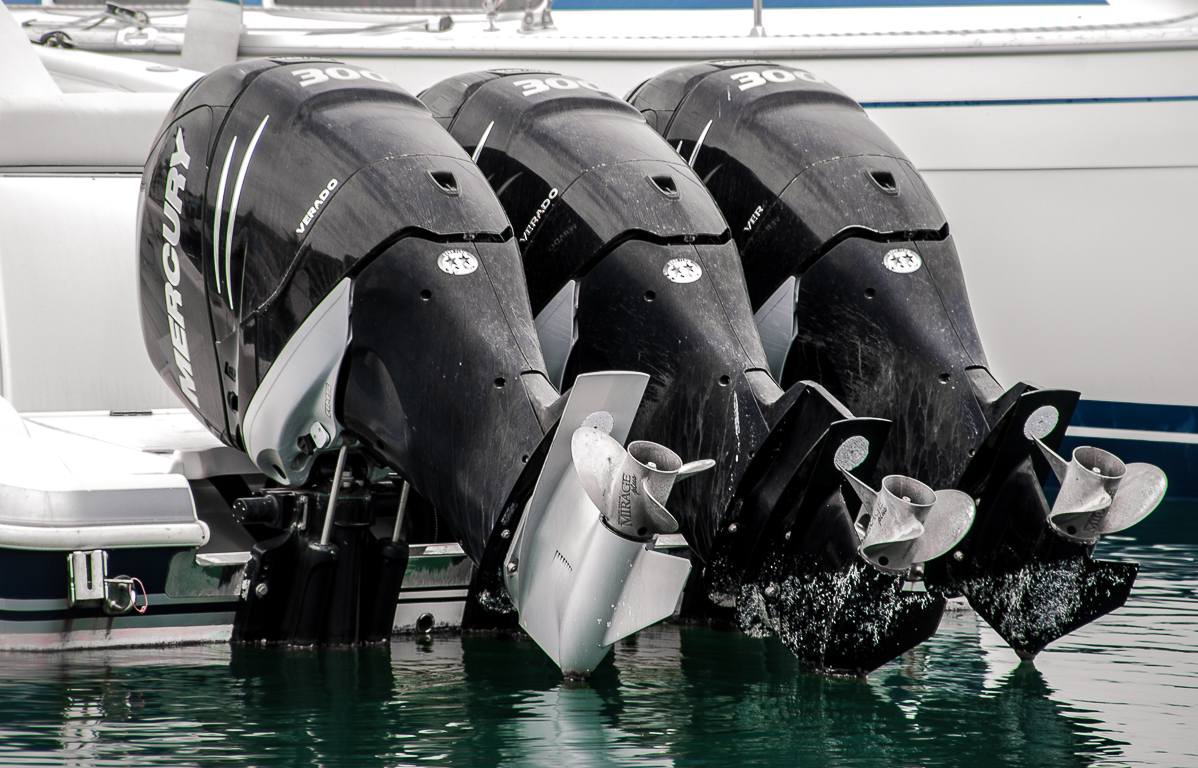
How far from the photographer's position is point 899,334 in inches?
159

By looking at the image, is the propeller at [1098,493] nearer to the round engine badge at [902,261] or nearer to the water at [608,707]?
the water at [608,707]

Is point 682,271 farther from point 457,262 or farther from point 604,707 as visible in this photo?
point 604,707

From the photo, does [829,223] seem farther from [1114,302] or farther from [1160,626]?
[1114,302]

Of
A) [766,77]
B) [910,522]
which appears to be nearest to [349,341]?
[910,522]

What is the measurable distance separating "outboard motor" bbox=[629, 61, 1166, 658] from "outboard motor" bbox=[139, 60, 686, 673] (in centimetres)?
89

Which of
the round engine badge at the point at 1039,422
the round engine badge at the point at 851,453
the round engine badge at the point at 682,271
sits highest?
the round engine badge at the point at 682,271

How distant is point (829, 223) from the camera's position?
420 centimetres

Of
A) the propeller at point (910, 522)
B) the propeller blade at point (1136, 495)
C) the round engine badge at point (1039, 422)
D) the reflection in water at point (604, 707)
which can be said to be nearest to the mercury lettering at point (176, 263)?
the reflection in water at point (604, 707)

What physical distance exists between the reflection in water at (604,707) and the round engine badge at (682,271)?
3.04ft

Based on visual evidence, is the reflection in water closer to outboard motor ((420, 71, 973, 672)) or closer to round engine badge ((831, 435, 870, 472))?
outboard motor ((420, 71, 973, 672))

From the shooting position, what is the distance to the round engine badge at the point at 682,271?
154 inches

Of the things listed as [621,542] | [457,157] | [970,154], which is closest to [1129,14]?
[970,154]

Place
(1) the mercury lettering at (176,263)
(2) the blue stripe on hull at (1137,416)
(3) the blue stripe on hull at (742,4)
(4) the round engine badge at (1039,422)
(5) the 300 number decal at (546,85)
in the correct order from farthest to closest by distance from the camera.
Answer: (3) the blue stripe on hull at (742,4)
(2) the blue stripe on hull at (1137,416)
(5) the 300 number decal at (546,85)
(1) the mercury lettering at (176,263)
(4) the round engine badge at (1039,422)

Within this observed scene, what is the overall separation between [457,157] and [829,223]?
3.27ft
